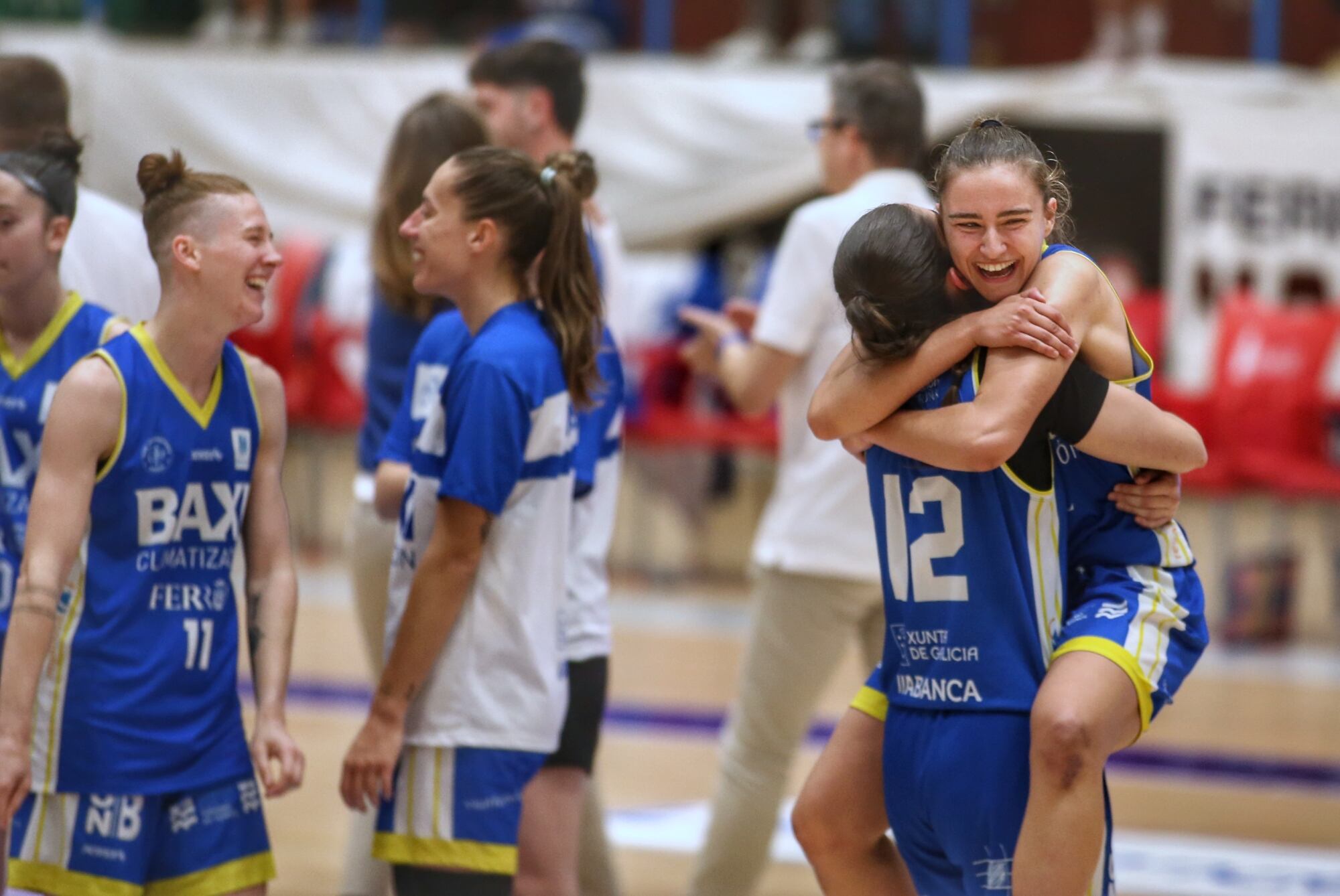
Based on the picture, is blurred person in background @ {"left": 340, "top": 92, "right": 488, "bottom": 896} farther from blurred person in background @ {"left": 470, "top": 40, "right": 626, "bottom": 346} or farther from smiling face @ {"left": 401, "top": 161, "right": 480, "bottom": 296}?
smiling face @ {"left": 401, "top": 161, "right": 480, "bottom": 296}

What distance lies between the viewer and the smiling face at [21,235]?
2896 mm

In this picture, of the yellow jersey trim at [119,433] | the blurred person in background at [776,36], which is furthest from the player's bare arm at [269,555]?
the blurred person in background at [776,36]

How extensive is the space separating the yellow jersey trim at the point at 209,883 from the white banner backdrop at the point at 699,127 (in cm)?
778

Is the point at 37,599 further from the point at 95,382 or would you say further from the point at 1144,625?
the point at 1144,625

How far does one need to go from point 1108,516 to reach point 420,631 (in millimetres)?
1080

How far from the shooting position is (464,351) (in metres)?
2.92

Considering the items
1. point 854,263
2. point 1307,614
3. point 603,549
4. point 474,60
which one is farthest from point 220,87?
point 854,263

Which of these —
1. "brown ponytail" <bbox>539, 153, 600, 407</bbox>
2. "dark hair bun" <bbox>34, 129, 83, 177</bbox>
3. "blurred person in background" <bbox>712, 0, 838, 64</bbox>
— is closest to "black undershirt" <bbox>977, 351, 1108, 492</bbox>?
"brown ponytail" <bbox>539, 153, 600, 407</bbox>

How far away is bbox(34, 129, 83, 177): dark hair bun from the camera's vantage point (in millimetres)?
3039

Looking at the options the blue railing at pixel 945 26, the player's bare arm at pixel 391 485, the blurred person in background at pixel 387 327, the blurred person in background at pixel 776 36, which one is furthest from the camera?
the blurred person in background at pixel 776 36

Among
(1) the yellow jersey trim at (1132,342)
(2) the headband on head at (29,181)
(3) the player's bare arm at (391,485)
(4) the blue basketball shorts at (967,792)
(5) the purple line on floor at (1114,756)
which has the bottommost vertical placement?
(5) the purple line on floor at (1114,756)

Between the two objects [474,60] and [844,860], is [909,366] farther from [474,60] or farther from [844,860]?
[474,60]

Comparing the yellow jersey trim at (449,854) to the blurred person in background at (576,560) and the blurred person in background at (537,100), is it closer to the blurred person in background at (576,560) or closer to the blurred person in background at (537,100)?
the blurred person in background at (576,560)

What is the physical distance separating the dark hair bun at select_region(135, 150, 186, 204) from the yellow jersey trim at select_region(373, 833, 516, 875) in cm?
110
